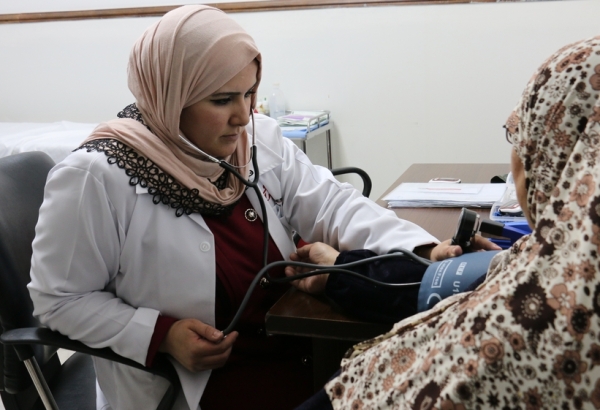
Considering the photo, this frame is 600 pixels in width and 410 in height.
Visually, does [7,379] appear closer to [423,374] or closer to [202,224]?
[202,224]

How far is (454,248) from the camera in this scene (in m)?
1.06

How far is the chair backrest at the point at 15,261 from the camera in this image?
1.12m

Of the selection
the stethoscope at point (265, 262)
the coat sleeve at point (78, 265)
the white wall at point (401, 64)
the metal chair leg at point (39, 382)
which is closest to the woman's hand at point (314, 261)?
the stethoscope at point (265, 262)

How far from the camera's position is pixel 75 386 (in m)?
1.29

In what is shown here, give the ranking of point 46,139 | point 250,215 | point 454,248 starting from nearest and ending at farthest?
1. point 454,248
2. point 250,215
3. point 46,139

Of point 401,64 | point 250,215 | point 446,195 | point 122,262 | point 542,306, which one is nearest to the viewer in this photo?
point 542,306

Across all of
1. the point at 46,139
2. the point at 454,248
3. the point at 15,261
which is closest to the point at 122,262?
the point at 15,261

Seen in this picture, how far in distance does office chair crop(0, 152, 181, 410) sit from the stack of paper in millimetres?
684

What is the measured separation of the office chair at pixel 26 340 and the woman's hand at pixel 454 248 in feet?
1.71

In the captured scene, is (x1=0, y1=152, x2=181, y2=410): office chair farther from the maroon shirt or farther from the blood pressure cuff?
the blood pressure cuff

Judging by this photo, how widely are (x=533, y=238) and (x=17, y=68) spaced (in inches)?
146

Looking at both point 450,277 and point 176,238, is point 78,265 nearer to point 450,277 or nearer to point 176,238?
point 176,238

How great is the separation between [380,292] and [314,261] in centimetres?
26

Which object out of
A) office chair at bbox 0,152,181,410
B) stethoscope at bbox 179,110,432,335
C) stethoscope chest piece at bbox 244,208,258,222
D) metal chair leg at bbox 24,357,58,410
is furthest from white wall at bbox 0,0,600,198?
metal chair leg at bbox 24,357,58,410
